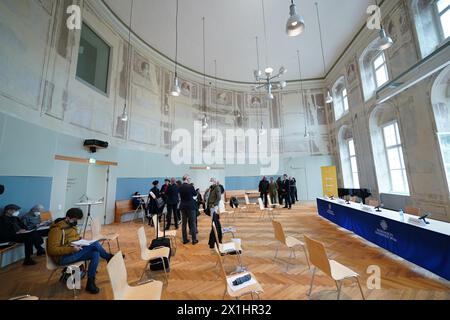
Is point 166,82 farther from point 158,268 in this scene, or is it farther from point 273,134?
point 158,268

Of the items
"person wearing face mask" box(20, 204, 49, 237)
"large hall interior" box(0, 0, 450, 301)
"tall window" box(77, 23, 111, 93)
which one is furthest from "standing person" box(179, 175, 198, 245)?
"tall window" box(77, 23, 111, 93)

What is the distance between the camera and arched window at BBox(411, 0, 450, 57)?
16.5 ft

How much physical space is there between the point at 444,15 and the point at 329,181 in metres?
7.74

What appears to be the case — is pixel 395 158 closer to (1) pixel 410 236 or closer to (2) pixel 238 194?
(1) pixel 410 236

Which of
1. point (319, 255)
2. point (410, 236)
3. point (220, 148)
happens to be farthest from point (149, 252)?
point (220, 148)

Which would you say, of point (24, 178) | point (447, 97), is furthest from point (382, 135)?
point (24, 178)

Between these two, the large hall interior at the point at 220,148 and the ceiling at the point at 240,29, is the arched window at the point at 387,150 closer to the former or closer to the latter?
the large hall interior at the point at 220,148

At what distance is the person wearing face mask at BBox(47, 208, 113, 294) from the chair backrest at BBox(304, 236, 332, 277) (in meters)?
2.95

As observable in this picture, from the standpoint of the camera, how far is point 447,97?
500 cm

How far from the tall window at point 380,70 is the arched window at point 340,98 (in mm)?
2296

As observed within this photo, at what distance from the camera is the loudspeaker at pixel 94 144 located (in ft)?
18.1

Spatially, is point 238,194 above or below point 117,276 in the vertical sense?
above

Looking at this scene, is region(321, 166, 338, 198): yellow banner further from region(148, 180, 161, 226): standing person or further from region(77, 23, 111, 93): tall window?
region(77, 23, 111, 93): tall window

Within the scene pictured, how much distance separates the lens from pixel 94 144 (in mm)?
5594
